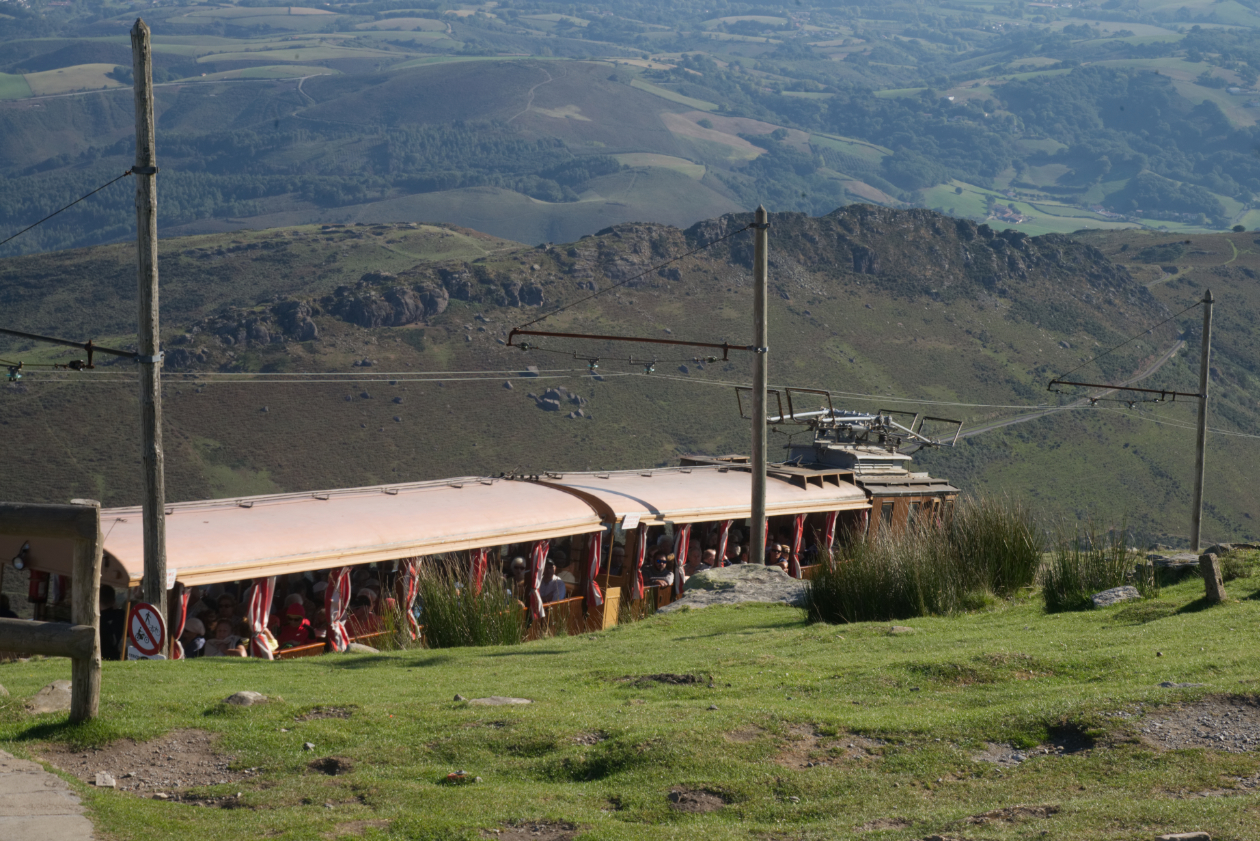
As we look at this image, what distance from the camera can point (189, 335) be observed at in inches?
3772

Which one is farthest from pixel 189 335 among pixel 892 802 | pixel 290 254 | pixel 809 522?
pixel 892 802

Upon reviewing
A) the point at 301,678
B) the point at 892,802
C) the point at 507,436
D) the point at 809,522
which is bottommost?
the point at 507,436

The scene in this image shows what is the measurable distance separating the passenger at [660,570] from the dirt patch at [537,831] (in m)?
14.0

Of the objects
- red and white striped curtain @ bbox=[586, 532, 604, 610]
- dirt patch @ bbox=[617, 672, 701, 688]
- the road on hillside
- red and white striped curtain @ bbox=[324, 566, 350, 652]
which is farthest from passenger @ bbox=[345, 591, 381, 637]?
the road on hillside

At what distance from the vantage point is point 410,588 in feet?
59.3

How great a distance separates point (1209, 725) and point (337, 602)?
1132 cm

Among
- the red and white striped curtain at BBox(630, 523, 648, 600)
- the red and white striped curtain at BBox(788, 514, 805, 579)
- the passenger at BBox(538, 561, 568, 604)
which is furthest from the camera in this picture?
the red and white striped curtain at BBox(788, 514, 805, 579)

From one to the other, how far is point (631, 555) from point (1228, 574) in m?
8.77

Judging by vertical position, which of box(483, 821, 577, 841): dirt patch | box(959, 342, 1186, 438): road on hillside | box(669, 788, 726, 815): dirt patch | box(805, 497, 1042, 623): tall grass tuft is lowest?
box(959, 342, 1186, 438): road on hillside

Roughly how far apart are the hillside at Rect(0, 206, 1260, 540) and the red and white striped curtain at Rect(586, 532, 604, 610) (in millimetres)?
34293

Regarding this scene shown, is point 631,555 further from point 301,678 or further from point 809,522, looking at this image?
point 301,678

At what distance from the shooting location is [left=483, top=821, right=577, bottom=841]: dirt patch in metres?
7.79

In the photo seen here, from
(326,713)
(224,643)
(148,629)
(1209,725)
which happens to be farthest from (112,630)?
(1209,725)

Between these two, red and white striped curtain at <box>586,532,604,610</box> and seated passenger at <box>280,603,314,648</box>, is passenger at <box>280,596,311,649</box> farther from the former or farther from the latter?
red and white striped curtain at <box>586,532,604,610</box>
